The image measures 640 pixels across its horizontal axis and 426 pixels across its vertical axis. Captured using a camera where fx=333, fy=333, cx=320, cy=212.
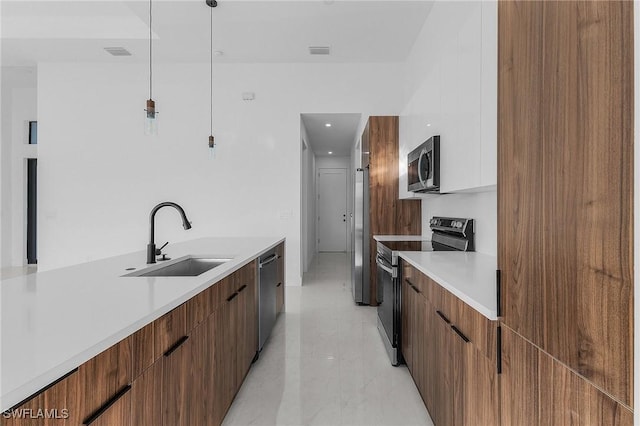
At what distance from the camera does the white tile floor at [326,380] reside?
1850mm

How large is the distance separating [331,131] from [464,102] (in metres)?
4.36

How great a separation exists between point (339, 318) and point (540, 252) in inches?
114

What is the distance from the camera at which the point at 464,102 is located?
1.91 metres

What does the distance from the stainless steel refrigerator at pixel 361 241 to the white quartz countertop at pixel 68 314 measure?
102 inches

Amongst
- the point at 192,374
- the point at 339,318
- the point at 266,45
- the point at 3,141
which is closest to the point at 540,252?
the point at 192,374

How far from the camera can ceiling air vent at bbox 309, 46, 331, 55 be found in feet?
14.5

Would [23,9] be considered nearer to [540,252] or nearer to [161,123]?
[161,123]

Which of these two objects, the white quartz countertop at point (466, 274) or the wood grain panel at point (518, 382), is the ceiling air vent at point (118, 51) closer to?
the white quartz countertop at point (466, 274)

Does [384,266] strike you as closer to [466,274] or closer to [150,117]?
[466,274]

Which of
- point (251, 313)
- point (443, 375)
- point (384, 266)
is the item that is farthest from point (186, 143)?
point (443, 375)

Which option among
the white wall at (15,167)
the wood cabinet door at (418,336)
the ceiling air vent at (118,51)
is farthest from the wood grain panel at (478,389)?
the white wall at (15,167)

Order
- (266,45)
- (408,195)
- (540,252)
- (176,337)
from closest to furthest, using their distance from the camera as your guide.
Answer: (540,252)
(176,337)
(408,195)
(266,45)

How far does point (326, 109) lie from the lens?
4996 millimetres

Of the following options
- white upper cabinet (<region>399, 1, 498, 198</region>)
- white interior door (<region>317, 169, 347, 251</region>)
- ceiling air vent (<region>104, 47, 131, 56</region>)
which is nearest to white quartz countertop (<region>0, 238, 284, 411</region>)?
white upper cabinet (<region>399, 1, 498, 198</region>)
